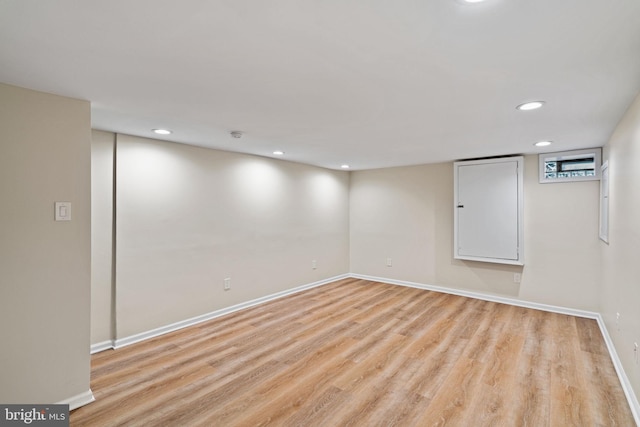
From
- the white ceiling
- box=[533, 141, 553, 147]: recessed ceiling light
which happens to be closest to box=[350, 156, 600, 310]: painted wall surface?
box=[533, 141, 553, 147]: recessed ceiling light

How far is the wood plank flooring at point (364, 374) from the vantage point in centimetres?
206

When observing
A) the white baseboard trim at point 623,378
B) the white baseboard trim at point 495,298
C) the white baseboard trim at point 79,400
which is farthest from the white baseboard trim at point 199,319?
the white baseboard trim at point 623,378

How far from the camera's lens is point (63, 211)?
2.12 meters

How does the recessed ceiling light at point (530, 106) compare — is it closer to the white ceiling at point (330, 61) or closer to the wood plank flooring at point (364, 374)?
the white ceiling at point (330, 61)

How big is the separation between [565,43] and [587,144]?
9.68ft

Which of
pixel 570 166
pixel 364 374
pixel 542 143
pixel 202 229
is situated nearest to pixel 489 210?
A: pixel 570 166

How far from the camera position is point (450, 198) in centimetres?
500

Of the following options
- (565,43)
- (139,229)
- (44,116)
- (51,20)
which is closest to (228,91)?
(51,20)

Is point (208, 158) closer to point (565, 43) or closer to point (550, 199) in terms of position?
point (565, 43)

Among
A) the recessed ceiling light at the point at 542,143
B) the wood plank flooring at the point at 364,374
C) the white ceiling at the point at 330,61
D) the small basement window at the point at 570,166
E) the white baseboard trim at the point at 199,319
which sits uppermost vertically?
the recessed ceiling light at the point at 542,143

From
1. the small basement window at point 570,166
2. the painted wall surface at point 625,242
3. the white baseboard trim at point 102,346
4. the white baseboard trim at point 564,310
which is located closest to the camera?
the painted wall surface at point 625,242

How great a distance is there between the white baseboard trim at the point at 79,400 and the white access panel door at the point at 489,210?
464 cm

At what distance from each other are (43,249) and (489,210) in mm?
4972

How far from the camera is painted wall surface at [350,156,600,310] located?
13.0 feet
